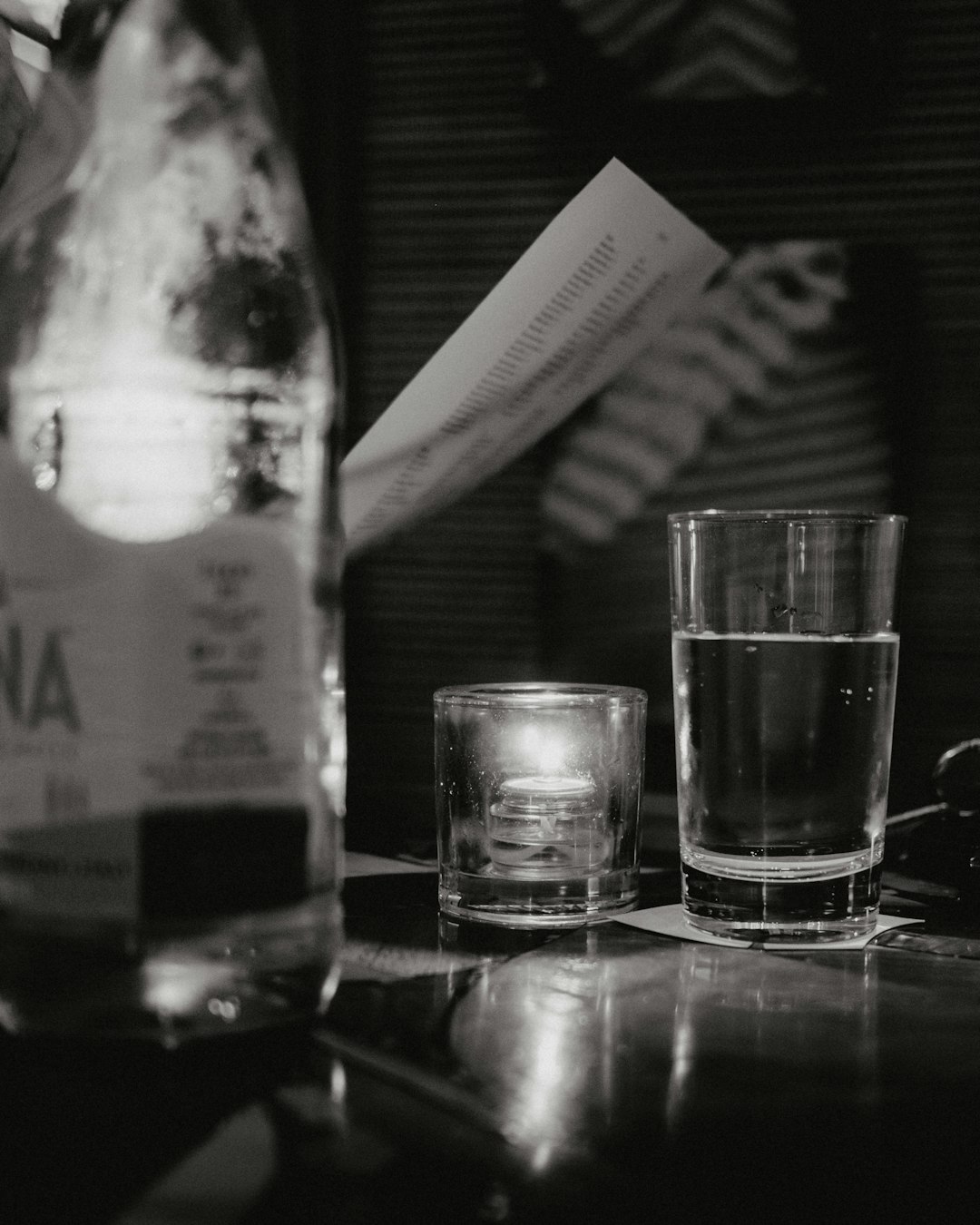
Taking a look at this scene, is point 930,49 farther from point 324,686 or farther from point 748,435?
point 324,686

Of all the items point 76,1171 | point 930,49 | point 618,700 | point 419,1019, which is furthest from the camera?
point 930,49

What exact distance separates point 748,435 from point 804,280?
103 mm

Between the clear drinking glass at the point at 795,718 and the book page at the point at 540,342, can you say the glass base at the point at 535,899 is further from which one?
the book page at the point at 540,342

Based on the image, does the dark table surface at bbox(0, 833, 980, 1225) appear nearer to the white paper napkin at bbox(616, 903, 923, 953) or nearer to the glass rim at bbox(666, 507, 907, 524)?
the white paper napkin at bbox(616, 903, 923, 953)

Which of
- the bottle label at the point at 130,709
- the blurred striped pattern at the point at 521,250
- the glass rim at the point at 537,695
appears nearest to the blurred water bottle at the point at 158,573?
the bottle label at the point at 130,709

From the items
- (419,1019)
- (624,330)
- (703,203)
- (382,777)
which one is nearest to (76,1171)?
(419,1019)

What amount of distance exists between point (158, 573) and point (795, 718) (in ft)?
0.82

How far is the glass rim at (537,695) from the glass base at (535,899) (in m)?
0.07

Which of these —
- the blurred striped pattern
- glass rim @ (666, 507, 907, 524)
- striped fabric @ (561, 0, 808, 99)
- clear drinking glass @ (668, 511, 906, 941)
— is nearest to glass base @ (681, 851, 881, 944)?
clear drinking glass @ (668, 511, 906, 941)

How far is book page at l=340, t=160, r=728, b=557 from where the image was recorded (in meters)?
0.49

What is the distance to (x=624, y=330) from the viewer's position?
22.5 inches

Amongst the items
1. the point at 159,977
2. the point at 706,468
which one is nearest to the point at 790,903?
the point at 159,977

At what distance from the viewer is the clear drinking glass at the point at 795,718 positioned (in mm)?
457

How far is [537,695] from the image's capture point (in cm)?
53
